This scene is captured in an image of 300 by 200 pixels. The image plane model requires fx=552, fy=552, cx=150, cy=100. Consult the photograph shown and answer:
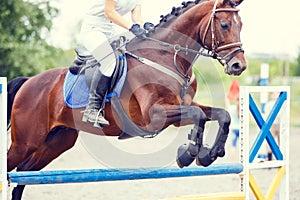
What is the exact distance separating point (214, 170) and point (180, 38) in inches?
43.7

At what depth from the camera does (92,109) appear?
15.1 ft

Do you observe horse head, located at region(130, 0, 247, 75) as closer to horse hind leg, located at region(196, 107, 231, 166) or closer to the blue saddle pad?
horse hind leg, located at region(196, 107, 231, 166)

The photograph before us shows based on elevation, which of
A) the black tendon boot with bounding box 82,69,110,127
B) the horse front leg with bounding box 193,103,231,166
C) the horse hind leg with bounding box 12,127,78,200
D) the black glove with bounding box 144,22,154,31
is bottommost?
the horse hind leg with bounding box 12,127,78,200

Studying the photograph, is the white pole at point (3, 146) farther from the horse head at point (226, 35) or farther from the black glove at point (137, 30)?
the horse head at point (226, 35)

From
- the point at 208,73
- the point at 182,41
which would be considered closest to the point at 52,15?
the point at 208,73

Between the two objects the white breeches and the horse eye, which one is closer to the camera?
the horse eye

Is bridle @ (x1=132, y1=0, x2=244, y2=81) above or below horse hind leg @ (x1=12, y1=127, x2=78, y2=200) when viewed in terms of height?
above

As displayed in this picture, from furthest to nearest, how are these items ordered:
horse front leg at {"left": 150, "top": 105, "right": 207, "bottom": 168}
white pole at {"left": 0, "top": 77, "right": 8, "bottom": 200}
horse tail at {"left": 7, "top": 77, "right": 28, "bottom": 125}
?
horse tail at {"left": 7, "top": 77, "right": 28, "bottom": 125} → horse front leg at {"left": 150, "top": 105, "right": 207, "bottom": 168} → white pole at {"left": 0, "top": 77, "right": 8, "bottom": 200}

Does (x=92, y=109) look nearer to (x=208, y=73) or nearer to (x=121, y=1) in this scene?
(x=121, y=1)

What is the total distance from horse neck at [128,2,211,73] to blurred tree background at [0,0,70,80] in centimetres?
1162

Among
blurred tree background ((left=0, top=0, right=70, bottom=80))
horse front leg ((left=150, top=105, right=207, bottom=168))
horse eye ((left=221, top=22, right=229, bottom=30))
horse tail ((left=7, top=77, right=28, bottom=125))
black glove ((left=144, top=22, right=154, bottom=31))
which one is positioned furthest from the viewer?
blurred tree background ((left=0, top=0, right=70, bottom=80))

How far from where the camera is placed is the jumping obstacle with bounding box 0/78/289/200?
380 centimetres

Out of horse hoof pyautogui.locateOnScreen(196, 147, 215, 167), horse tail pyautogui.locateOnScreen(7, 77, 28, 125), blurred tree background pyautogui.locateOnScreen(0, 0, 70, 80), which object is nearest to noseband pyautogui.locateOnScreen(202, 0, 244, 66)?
horse hoof pyautogui.locateOnScreen(196, 147, 215, 167)

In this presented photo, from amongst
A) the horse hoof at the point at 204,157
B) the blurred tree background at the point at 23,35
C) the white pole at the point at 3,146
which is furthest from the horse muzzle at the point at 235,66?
the blurred tree background at the point at 23,35
